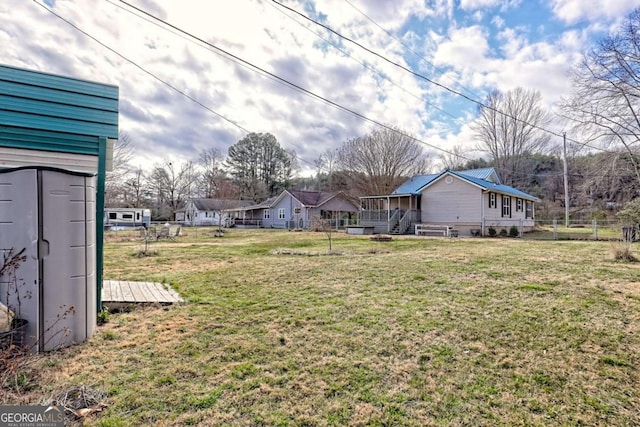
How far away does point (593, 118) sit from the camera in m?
18.0

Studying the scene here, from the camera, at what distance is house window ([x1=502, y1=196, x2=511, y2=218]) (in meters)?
23.8

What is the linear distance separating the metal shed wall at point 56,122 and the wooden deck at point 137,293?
0.70 m

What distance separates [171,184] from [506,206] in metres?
45.1

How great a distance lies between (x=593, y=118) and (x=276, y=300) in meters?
21.6

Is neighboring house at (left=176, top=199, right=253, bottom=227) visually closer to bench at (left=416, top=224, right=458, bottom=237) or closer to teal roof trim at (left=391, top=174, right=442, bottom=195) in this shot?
teal roof trim at (left=391, top=174, right=442, bottom=195)

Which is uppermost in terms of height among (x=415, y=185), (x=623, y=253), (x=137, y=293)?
(x=415, y=185)

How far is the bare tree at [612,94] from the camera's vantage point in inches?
624

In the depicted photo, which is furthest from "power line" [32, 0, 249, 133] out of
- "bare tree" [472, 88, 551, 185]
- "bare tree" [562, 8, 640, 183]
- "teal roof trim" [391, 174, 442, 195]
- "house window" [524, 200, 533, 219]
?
"bare tree" [472, 88, 551, 185]

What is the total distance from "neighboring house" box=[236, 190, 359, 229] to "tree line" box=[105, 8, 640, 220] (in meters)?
2.20

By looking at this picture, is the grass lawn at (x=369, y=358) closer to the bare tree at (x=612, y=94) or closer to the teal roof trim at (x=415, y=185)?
the bare tree at (x=612, y=94)

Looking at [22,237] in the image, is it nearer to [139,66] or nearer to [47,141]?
[47,141]

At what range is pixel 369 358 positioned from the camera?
3.27 m

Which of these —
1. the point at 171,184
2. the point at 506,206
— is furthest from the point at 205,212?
the point at 506,206

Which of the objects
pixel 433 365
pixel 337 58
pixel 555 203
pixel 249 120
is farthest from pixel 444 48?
pixel 555 203
